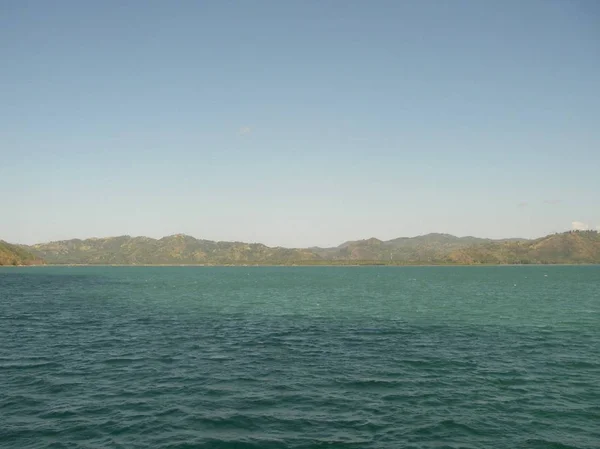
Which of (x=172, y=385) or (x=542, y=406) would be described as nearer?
(x=542, y=406)

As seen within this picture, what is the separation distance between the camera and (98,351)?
50.2m

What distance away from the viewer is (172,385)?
1437 inches

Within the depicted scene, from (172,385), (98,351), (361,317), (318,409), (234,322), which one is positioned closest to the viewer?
(318,409)

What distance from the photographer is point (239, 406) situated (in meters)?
31.5

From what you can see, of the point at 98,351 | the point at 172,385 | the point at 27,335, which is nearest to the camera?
the point at 172,385

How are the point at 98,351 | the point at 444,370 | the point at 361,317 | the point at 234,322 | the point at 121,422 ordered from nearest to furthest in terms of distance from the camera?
1. the point at 121,422
2. the point at 444,370
3. the point at 98,351
4. the point at 234,322
5. the point at 361,317

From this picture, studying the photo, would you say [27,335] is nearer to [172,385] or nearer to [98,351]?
[98,351]

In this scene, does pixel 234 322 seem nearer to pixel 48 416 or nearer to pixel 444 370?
pixel 444 370

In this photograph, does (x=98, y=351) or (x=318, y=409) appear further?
(x=98, y=351)

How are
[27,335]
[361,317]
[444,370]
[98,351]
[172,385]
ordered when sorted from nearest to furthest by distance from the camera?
[172,385] → [444,370] → [98,351] → [27,335] → [361,317]

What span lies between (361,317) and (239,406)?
5286 centimetres

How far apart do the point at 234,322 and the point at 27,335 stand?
30342 millimetres

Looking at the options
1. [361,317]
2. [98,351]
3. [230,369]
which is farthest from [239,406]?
[361,317]

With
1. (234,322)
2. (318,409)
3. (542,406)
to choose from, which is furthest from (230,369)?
(234,322)
